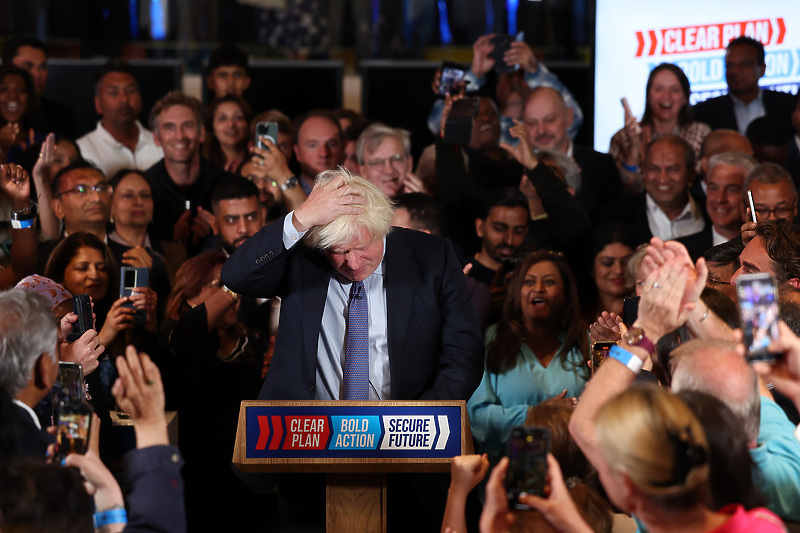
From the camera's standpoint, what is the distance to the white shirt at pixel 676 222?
5.27 m

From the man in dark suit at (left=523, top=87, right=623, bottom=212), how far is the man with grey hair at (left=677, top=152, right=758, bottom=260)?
823 mm

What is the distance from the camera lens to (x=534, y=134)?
5.82 metres

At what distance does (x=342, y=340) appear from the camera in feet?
10.1

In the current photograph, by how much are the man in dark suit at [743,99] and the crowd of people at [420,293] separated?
0.02 m

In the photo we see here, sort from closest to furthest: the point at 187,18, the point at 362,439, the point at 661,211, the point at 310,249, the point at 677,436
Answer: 1. the point at 677,436
2. the point at 362,439
3. the point at 310,249
4. the point at 661,211
5. the point at 187,18

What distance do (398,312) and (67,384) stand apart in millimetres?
1044

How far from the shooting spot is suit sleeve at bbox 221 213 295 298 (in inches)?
117

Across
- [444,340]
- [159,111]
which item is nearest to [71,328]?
[444,340]

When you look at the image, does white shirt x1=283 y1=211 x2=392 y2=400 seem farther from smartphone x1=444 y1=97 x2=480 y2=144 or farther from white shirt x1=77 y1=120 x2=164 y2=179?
white shirt x1=77 y1=120 x2=164 y2=179

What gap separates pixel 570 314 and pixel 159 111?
107 inches

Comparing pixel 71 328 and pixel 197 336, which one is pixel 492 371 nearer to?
pixel 197 336

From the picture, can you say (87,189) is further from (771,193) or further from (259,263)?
(771,193)

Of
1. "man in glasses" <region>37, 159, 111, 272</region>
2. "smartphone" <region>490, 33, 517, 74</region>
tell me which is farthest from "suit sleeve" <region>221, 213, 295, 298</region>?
"smartphone" <region>490, 33, 517, 74</region>

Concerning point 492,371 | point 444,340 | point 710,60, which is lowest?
point 492,371
